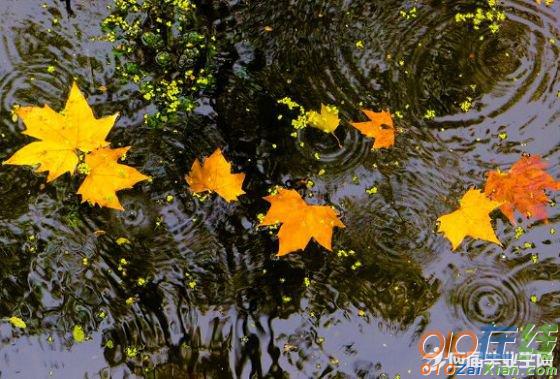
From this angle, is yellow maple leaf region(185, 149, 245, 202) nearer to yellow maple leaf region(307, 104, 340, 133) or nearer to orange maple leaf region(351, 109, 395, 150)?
yellow maple leaf region(307, 104, 340, 133)

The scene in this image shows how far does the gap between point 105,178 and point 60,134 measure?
0.68 ft

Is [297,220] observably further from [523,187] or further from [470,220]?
[523,187]

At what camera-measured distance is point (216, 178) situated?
80.0 inches

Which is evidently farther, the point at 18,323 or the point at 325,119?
the point at 325,119

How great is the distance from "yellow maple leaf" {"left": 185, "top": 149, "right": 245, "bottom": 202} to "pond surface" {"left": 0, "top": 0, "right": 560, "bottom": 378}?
0.03 meters

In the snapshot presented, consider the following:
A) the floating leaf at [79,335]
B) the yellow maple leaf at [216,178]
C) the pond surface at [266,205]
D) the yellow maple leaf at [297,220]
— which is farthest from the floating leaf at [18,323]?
the yellow maple leaf at [297,220]

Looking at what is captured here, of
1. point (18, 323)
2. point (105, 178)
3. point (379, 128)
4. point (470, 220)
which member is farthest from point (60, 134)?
point (470, 220)

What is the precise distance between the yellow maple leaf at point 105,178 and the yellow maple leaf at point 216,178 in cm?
18

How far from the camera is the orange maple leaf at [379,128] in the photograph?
2.10 metres

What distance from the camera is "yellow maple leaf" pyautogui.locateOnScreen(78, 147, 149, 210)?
6.48ft

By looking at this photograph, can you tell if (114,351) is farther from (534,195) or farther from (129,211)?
(534,195)

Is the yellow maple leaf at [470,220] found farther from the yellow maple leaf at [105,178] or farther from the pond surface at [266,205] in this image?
the yellow maple leaf at [105,178]

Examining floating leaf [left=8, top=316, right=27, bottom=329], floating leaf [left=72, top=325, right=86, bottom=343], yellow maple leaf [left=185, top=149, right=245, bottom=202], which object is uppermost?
yellow maple leaf [left=185, top=149, right=245, bottom=202]

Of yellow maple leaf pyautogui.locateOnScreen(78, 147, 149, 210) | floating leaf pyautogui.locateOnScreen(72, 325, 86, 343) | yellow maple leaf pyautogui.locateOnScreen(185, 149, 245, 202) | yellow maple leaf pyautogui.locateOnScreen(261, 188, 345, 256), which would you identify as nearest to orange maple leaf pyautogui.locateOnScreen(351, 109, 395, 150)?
yellow maple leaf pyautogui.locateOnScreen(261, 188, 345, 256)
